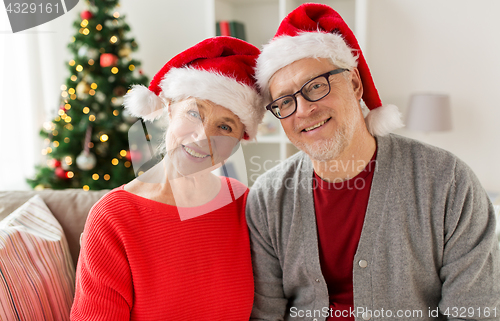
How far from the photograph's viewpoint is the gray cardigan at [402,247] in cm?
113

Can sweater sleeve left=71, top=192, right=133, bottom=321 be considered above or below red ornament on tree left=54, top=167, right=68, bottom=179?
above

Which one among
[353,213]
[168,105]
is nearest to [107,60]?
[168,105]

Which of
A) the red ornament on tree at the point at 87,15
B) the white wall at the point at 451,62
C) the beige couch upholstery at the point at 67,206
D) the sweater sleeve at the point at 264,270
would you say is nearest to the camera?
the sweater sleeve at the point at 264,270

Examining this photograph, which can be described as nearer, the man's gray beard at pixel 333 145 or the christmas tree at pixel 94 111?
the man's gray beard at pixel 333 145

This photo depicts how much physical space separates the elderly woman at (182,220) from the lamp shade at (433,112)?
1.80 meters

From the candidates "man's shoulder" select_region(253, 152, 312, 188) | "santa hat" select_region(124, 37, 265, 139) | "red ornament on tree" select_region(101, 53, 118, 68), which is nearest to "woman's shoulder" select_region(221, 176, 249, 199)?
"man's shoulder" select_region(253, 152, 312, 188)

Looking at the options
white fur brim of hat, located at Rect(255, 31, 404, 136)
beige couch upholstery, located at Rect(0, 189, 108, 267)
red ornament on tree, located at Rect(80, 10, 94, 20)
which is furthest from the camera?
red ornament on tree, located at Rect(80, 10, 94, 20)

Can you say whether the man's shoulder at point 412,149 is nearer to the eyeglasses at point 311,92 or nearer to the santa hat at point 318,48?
the santa hat at point 318,48

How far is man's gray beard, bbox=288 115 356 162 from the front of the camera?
1.20m

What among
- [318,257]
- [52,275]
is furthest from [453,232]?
[52,275]

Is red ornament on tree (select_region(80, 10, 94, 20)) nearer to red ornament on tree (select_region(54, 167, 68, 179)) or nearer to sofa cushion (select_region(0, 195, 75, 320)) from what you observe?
red ornament on tree (select_region(54, 167, 68, 179))

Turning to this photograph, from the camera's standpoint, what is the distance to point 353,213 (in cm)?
125

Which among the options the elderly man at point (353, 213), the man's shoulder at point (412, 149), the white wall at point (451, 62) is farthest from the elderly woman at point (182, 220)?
the white wall at point (451, 62)

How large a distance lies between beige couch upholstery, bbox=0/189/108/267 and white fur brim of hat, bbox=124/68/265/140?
56 cm
